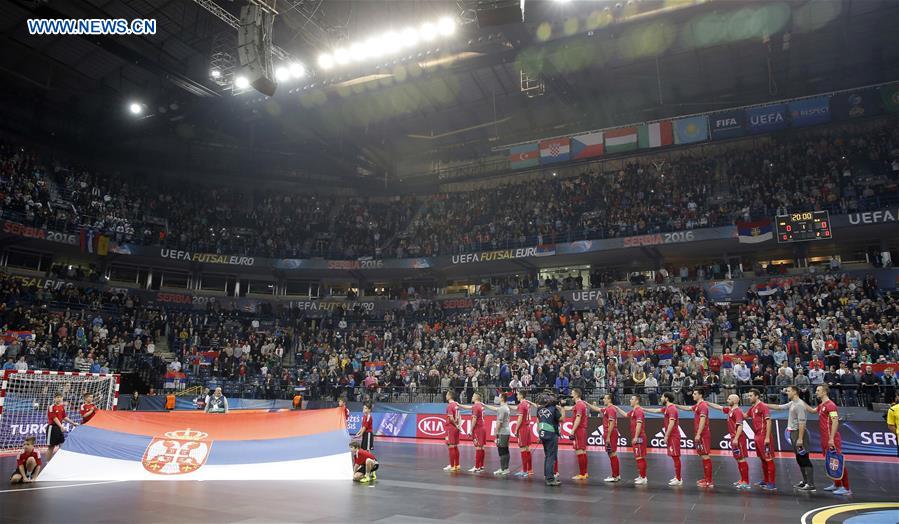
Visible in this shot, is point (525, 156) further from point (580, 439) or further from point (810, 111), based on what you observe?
point (580, 439)

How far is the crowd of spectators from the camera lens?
1272 inches

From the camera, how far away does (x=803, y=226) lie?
28828mm

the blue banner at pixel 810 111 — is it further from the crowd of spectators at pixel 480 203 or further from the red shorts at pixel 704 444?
the red shorts at pixel 704 444

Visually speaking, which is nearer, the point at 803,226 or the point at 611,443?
the point at 611,443

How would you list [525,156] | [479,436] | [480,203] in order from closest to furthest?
1. [479,436]
2. [525,156]
3. [480,203]

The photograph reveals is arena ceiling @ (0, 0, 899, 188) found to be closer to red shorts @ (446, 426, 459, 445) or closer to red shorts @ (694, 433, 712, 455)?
red shorts @ (446, 426, 459, 445)

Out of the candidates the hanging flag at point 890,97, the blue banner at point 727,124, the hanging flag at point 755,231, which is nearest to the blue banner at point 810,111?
the blue banner at point 727,124

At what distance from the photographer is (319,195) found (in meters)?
47.8

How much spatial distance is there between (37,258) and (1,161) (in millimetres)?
6580

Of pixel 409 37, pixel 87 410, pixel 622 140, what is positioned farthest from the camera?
pixel 622 140

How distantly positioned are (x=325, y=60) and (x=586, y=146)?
19.3 m

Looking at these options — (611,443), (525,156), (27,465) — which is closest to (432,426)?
(611,443)

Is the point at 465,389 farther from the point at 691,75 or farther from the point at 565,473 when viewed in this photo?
the point at 691,75

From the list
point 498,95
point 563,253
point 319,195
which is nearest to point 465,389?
point 563,253
